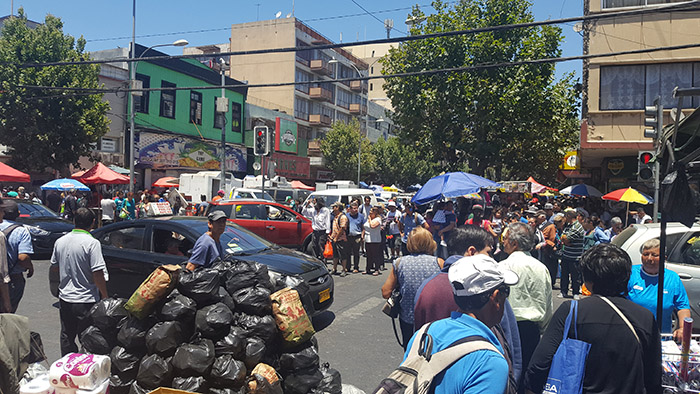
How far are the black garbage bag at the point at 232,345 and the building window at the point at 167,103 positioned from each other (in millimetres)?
28444

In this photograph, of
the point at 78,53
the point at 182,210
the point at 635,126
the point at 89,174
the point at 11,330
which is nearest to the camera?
the point at 11,330

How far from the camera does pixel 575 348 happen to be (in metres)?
2.53

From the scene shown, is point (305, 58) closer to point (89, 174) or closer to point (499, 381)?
point (89, 174)

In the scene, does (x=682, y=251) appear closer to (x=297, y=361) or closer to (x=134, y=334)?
(x=297, y=361)

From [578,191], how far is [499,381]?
65.4 feet

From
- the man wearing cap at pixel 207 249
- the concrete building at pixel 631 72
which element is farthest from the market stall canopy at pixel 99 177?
the concrete building at pixel 631 72

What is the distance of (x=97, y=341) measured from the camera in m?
4.18

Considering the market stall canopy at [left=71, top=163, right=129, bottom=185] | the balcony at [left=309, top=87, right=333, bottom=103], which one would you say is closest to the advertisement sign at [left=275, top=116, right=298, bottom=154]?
the balcony at [left=309, top=87, right=333, bottom=103]

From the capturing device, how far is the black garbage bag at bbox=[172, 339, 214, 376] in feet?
12.5

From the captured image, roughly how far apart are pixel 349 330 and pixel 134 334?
144 inches

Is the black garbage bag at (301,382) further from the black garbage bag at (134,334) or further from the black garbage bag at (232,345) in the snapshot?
the black garbage bag at (134,334)

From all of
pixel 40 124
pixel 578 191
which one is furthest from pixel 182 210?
pixel 578 191

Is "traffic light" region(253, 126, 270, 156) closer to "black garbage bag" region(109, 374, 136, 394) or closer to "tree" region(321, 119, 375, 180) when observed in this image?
"black garbage bag" region(109, 374, 136, 394)

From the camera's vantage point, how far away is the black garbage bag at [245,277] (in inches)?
172
